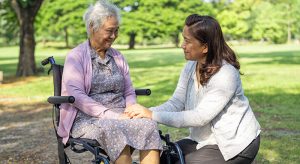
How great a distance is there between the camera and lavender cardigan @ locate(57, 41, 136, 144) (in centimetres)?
336

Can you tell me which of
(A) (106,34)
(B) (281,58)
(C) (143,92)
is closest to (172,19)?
(B) (281,58)

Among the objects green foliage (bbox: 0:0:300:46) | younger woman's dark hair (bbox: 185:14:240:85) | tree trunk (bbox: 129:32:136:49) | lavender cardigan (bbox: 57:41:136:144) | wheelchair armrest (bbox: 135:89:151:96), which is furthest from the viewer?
→ tree trunk (bbox: 129:32:136:49)

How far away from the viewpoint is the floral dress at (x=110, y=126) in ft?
9.95

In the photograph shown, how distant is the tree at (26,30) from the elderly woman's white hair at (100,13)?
44.5ft

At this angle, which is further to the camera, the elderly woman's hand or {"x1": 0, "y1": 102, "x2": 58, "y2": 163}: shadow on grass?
{"x1": 0, "y1": 102, "x2": 58, "y2": 163}: shadow on grass

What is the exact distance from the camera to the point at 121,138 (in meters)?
3.03

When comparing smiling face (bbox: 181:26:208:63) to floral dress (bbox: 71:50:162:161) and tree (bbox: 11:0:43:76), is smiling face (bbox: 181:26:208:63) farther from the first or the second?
tree (bbox: 11:0:43:76)

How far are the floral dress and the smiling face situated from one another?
1.66ft

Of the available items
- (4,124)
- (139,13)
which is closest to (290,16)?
(139,13)

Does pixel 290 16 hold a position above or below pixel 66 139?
below

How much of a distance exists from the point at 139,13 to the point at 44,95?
48.4m

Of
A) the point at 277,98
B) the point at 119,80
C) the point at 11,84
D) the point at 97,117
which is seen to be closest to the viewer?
the point at 97,117

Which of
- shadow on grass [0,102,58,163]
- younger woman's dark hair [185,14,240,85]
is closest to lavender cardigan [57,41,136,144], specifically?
younger woman's dark hair [185,14,240,85]

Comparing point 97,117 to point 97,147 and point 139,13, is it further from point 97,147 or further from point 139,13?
point 139,13
